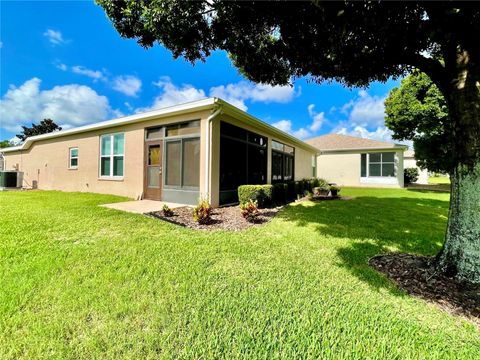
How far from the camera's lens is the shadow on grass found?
387 cm

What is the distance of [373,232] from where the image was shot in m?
5.55

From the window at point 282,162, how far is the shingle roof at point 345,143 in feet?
33.1

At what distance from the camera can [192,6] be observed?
3906 mm

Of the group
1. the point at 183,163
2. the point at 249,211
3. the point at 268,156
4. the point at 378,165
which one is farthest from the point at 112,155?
the point at 378,165

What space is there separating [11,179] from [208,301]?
2009 centimetres

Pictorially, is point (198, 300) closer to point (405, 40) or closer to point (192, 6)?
point (192, 6)

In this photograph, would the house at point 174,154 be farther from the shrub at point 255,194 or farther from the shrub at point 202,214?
the shrub at point 202,214

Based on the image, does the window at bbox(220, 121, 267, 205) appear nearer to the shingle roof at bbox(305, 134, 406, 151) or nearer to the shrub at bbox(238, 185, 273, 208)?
the shrub at bbox(238, 185, 273, 208)

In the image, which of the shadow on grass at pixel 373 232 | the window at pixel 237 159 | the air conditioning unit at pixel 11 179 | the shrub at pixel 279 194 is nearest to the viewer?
the shadow on grass at pixel 373 232

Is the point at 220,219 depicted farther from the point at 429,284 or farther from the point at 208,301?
the point at 429,284

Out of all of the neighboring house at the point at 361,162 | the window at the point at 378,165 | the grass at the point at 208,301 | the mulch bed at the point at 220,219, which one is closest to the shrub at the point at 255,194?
the mulch bed at the point at 220,219

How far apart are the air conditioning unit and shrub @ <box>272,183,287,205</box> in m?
18.1

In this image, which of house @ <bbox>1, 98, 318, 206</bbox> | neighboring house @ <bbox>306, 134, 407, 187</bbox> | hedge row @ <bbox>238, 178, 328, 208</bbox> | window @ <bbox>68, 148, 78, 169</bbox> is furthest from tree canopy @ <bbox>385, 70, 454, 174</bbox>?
window @ <bbox>68, 148, 78, 169</bbox>

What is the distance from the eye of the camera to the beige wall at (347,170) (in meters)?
20.3
